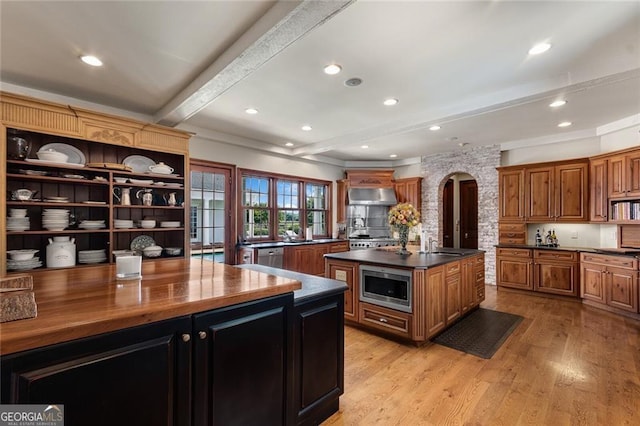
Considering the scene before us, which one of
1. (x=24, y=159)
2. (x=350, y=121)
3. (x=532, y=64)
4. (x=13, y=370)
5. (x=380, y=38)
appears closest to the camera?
(x=13, y=370)

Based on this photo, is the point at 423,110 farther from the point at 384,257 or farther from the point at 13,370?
the point at 13,370

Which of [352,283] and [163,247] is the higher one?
[163,247]

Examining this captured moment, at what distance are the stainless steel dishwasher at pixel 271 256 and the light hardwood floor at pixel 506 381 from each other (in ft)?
7.16

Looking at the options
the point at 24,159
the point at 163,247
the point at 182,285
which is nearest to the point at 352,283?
the point at 182,285

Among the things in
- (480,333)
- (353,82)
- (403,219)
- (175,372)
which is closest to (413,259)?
(403,219)

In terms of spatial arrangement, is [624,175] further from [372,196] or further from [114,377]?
[114,377]

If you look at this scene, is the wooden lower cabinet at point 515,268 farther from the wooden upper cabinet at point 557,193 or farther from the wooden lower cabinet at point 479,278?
the wooden lower cabinet at point 479,278

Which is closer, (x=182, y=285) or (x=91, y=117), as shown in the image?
(x=182, y=285)

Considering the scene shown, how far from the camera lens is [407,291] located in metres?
3.20

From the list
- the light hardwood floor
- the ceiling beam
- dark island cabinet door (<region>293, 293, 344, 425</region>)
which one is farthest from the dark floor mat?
the ceiling beam

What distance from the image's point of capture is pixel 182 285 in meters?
1.60

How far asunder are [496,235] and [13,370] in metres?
6.82

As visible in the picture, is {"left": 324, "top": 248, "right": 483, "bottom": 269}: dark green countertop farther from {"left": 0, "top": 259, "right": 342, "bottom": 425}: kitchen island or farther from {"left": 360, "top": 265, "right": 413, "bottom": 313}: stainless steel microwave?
{"left": 0, "top": 259, "right": 342, "bottom": 425}: kitchen island

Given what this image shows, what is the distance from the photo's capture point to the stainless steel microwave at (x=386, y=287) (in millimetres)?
3215
